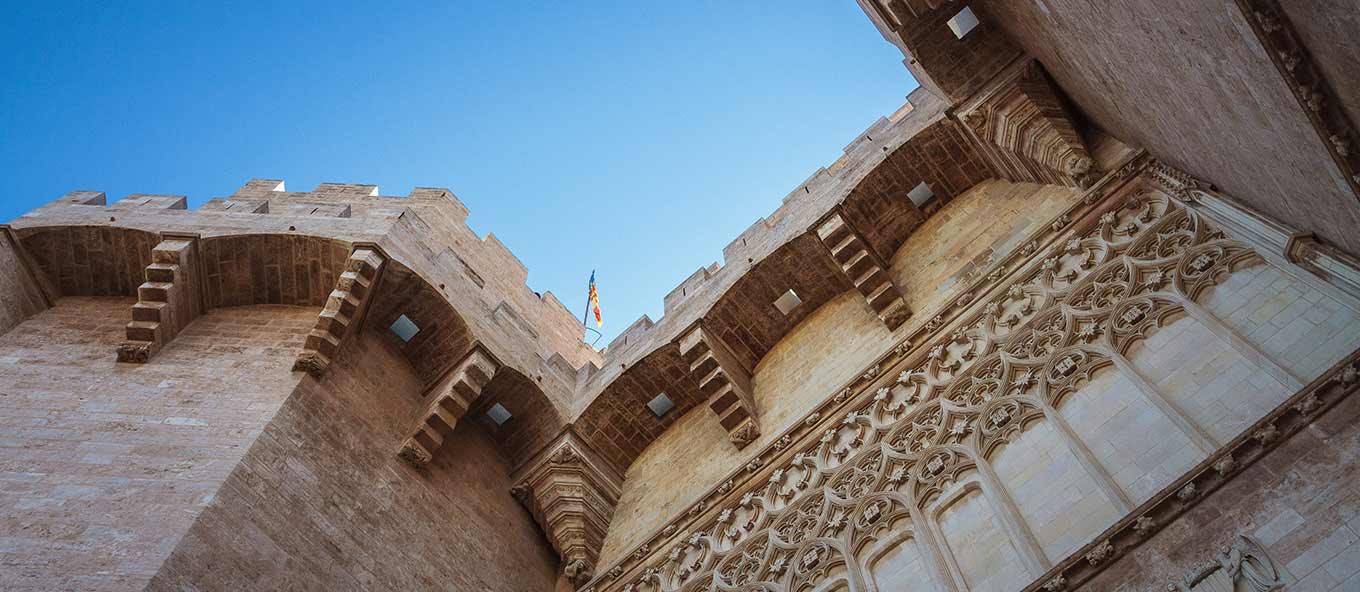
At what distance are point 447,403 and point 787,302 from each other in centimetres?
397

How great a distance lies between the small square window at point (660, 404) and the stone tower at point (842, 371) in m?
0.04

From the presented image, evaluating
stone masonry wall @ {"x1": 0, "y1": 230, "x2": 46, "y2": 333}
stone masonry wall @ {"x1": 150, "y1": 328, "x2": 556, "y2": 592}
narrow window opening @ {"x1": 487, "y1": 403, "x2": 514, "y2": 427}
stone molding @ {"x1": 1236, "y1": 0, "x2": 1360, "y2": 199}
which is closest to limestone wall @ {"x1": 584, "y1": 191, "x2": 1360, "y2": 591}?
stone molding @ {"x1": 1236, "y1": 0, "x2": 1360, "y2": 199}

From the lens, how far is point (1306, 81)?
4.70 m

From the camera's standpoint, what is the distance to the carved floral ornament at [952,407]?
267 inches

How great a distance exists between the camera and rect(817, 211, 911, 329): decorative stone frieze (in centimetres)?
926

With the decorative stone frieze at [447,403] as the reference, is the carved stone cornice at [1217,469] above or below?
below

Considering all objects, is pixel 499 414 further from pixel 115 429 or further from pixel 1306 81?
pixel 1306 81

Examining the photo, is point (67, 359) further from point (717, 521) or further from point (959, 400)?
point (959, 400)

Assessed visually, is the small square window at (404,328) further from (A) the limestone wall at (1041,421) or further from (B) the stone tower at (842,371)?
(A) the limestone wall at (1041,421)

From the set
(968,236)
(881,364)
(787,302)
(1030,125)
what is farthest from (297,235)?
(1030,125)

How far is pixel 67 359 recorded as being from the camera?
9.04 meters

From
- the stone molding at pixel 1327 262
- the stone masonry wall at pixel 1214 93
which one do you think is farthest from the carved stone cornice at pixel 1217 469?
the stone masonry wall at pixel 1214 93

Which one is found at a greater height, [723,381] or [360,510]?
[360,510]

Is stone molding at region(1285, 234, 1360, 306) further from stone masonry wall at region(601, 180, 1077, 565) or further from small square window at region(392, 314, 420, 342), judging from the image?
small square window at region(392, 314, 420, 342)
